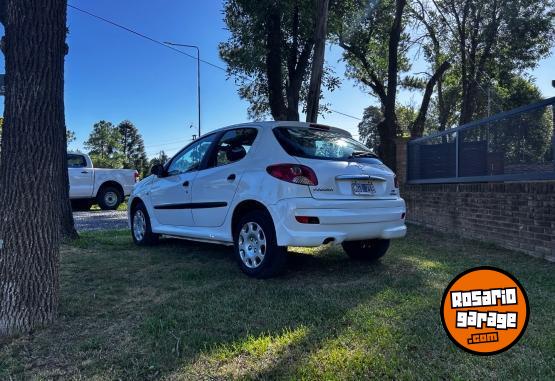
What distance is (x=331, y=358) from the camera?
2729 mm

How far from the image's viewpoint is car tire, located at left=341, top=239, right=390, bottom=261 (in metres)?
5.46

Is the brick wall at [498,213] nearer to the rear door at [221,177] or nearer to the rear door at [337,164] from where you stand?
the rear door at [337,164]

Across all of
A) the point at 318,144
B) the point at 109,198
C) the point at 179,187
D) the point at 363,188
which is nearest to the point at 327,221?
the point at 363,188

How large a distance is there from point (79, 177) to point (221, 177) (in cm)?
1076

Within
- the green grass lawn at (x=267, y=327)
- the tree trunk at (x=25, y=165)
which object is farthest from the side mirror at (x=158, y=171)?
the tree trunk at (x=25, y=165)

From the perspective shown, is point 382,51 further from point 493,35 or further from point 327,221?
point 327,221

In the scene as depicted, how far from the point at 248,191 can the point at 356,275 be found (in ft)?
4.59

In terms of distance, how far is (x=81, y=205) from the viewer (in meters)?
16.0

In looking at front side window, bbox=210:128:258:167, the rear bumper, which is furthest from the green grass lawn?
front side window, bbox=210:128:258:167

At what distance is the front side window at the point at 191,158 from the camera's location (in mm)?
5875

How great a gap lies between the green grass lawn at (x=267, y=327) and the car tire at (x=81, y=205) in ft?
36.2

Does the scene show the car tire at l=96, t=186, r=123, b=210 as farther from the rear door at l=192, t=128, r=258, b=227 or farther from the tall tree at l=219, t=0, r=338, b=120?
the rear door at l=192, t=128, r=258, b=227

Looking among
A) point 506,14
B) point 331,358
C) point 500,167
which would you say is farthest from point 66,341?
point 506,14

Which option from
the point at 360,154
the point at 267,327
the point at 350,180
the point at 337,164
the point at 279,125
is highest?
the point at 279,125
